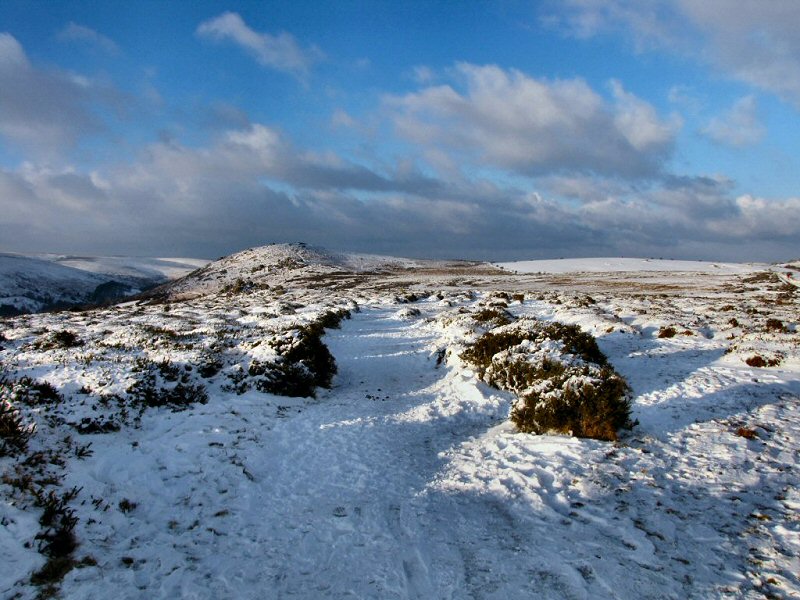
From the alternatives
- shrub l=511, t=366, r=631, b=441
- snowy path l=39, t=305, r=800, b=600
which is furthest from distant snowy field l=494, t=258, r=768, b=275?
snowy path l=39, t=305, r=800, b=600

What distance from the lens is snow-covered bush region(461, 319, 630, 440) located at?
33.9ft

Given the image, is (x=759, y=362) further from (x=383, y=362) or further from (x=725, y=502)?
(x=383, y=362)

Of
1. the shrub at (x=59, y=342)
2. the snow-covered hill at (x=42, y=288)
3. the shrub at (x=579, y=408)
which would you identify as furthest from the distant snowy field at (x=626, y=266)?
the snow-covered hill at (x=42, y=288)

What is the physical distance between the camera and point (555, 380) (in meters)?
11.8

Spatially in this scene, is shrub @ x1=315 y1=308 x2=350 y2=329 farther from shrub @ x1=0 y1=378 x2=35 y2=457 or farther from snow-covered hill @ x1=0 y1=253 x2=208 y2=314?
snow-covered hill @ x1=0 y1=253 x2=208 y2=314

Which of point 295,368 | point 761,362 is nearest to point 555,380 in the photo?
point 295,368

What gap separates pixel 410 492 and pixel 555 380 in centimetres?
557

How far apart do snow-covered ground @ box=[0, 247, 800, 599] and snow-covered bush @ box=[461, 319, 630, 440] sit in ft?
1.59

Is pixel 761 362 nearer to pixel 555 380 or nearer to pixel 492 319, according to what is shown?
pixel 555 380

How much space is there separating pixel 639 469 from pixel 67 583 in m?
9.33

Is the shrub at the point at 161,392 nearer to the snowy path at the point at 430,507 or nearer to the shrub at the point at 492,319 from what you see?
the snowy path at the point at 430,507

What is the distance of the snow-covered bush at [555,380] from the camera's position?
1032cm

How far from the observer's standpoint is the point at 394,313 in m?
36.0

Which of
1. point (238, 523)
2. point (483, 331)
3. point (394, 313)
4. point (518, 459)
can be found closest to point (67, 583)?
point (238, 523)
